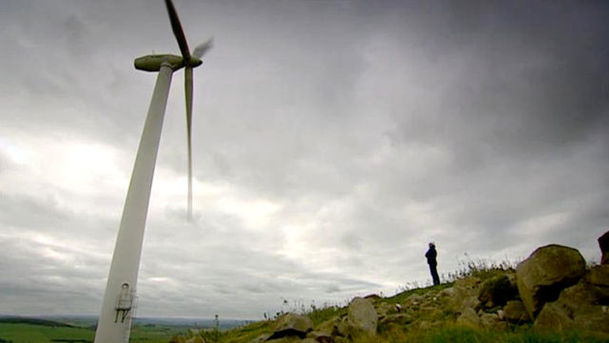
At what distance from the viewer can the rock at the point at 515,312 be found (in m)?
8.69

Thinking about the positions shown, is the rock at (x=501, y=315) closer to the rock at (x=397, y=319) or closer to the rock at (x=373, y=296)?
the rock at (x=397, y=319)

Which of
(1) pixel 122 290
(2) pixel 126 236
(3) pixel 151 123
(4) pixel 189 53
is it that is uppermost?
(4) pixel 189 53

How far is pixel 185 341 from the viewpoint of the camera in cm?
1284

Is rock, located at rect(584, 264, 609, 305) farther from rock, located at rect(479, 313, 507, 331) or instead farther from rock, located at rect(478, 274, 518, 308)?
rock, located at rect(478, 274, 518, 308)

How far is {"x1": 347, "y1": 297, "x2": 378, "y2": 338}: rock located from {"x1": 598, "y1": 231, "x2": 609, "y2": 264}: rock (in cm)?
627

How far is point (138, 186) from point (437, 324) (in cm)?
1474

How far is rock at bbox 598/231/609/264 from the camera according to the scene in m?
8.80

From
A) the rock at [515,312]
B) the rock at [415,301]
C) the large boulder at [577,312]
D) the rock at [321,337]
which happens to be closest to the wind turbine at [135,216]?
the rock at [321,337]

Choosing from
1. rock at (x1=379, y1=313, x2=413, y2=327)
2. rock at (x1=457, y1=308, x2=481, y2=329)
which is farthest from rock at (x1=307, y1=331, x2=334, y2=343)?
rock at (x1=457, y1=308, x2=481, y2=329)

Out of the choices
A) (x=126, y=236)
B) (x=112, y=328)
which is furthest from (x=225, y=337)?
(x=126, y=236)

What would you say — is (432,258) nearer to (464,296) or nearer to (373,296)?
(373,296)

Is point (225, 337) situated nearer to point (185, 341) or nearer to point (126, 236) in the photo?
→ point (185, 341)

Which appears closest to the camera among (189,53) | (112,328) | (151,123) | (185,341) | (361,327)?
(361,327)

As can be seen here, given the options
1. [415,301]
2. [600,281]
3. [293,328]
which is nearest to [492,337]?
[600,281]
